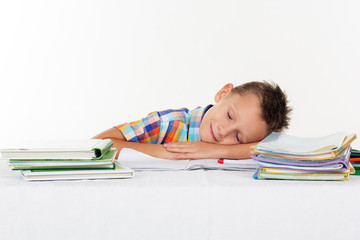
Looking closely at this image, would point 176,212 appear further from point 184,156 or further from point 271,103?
point 271,103

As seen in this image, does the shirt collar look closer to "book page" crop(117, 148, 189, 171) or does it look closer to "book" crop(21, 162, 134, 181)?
"book page" crop(117, 148, 189, 171)

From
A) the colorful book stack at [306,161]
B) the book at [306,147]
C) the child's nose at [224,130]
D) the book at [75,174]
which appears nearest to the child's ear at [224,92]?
the child's nose at [224,130]

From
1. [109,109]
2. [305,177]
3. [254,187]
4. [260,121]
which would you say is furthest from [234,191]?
[109,109]

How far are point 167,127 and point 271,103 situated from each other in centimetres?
57

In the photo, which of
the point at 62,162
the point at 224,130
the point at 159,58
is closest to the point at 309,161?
the point at 62,162

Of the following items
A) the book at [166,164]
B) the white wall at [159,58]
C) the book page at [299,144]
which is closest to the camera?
the book page at [299,144]

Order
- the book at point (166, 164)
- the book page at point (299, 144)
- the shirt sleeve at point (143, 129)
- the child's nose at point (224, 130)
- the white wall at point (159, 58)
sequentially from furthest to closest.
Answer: the white wall at point (159, 58) → the shirt sleeve at point (143, 129) → the child's nose at point (224, 130) → the book at point (166, 164) → the book page at point (299, 144)

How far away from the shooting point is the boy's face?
2170 mm

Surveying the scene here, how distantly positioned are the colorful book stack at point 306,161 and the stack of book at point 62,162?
0.40 meters

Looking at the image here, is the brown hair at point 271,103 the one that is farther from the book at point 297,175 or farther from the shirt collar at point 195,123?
the book at point 297,175

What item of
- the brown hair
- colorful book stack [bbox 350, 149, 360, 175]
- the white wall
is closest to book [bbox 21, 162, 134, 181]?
colorful book stack [bbox 350, 149, 360, 175]

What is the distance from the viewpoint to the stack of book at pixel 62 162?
1315mm

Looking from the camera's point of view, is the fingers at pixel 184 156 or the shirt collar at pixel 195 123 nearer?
the fingers at pixel 184 156

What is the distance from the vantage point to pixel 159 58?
188 inches
